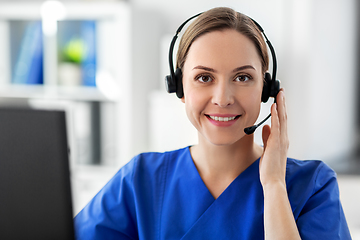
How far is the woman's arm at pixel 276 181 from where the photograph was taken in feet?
2.76

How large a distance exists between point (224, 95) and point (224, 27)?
176 millimetres

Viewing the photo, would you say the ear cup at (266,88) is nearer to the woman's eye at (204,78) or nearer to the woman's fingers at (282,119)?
the woman's fingers at (282,119)

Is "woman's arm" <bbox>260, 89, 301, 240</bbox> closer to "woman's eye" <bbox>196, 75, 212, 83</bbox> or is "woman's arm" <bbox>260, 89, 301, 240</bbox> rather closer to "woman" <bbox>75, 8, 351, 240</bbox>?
"woman" <bbox>75, 8, 351, 240</bbox>

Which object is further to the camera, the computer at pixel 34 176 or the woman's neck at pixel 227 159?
the woman's neck at pixel 227 159

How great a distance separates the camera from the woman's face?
0.91m

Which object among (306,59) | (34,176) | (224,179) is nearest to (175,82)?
(224,179)

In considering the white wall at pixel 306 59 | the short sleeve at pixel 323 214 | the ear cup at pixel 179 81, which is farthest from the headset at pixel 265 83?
the white wall at pixel 306 59

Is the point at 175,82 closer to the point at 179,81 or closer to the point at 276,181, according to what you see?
the point at 179,81

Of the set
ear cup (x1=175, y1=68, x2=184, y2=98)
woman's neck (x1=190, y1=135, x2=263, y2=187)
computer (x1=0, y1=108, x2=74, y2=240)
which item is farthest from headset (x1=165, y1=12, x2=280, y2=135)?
computer (x1=0, y1=108, x2=74, y2=240)

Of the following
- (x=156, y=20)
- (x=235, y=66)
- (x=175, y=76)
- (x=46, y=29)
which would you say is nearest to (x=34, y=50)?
(x=46, y=29)

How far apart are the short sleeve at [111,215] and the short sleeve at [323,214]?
45 cm

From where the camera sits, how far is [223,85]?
907 mm

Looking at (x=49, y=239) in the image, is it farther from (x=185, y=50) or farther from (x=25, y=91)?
(x=25, y=91)

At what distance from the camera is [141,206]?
102 cm
